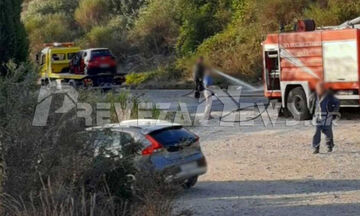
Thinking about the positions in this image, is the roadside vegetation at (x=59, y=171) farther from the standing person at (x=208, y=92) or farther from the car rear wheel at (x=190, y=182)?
the standing person at (x=208, y=92)

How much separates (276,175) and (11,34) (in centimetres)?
1169

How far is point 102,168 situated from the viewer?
344 inches

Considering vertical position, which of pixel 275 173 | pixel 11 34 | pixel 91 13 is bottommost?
pixel 275 173

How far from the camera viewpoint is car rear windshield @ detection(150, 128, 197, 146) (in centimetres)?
1262

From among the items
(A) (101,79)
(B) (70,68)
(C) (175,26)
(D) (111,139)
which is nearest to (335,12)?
(A) (101,79)

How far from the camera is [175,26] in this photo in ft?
152

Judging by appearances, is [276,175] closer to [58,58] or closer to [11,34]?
[11,34]

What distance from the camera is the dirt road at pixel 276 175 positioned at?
11.4m

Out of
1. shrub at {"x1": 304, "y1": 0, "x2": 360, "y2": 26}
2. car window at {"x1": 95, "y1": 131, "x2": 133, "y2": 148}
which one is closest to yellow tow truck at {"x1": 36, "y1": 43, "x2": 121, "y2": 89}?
shrub at {"x1": 304, "y1": 0, "x2": 360, "y2": 26}

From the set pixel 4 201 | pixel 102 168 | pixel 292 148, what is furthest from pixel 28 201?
pixel 292 148

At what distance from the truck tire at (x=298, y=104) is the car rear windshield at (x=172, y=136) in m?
9.38

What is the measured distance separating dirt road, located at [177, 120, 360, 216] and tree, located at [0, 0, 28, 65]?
6.51 meters

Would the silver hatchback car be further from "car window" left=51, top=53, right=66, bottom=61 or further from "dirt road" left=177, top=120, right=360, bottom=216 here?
"car window" left=51, top=53, right=66, bottom=61

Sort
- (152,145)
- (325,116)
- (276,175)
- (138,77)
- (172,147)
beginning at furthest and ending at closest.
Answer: (138,77) < (325,116) < (276,175) < (172,147) < (152,145)
